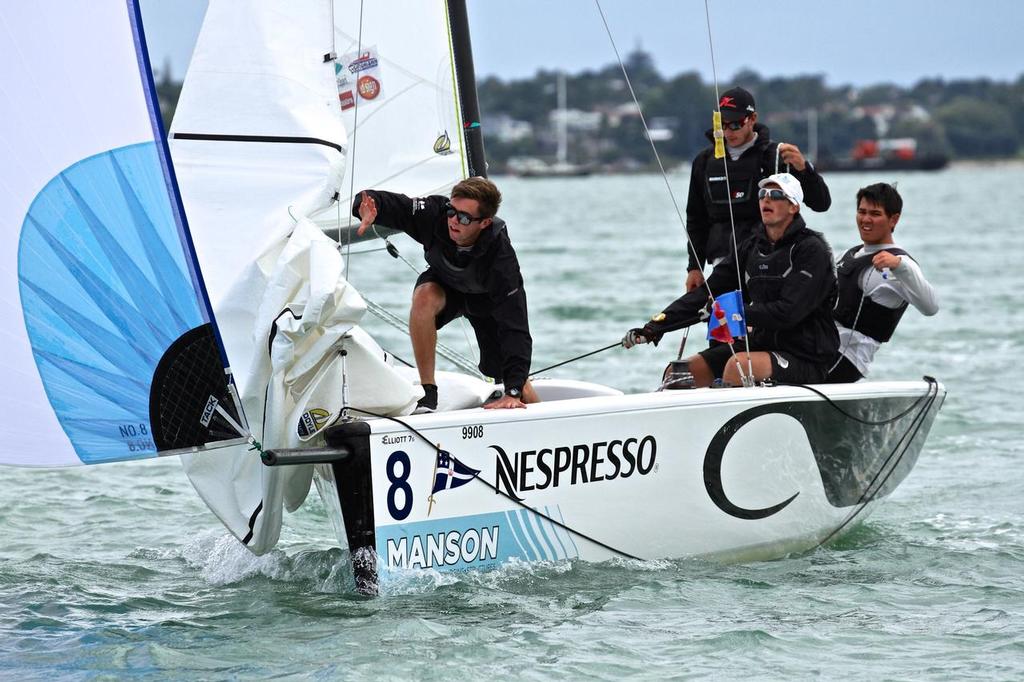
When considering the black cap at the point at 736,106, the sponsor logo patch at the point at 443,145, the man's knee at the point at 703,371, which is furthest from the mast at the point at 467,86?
the man's knee at the point at 703,371

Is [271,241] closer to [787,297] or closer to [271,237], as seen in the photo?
[271,237]

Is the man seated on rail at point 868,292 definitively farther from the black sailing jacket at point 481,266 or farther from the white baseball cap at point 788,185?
the black sailing jacket at point 481,266

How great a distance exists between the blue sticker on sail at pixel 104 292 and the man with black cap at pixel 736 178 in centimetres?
231

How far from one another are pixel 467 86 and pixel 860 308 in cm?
195

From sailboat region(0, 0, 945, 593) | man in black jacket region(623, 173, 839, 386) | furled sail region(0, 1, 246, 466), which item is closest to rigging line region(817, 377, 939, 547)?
sailboat region(0, 0, 945, 593)

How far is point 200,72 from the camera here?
5.00m

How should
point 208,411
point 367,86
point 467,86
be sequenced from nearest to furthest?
point 208,411
point 367,86
point 467,86

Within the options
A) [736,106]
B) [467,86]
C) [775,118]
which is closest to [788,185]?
[736,106]

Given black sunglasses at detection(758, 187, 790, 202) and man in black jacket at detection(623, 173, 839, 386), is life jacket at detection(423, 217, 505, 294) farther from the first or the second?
black sunglasses at detection(758, 187, 790, 202)

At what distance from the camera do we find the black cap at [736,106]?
5.81m

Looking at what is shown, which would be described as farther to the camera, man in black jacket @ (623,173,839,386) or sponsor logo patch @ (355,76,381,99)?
sponsor logo patch @ (355,76,381,99)

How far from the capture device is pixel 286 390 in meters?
4.74

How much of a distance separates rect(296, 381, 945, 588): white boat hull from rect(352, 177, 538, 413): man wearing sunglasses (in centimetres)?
25

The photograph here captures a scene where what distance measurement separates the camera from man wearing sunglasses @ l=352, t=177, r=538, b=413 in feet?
16.3
